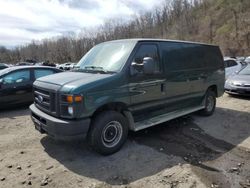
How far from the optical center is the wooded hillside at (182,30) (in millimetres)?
40097

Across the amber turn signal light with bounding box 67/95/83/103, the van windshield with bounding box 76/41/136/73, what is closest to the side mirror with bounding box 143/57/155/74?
the van windshield with bounding box 76/41/136/73

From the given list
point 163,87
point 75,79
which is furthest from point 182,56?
point 75,79

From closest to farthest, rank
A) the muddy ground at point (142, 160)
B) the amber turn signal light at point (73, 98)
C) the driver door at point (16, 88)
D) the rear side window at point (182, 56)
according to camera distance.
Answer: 1. the muddy ground at point (142, 160)
2. the amber turn signal light at point (73, 98)
3. the rear side window at point (182, 56)
4. the driver door at point (16, 88)

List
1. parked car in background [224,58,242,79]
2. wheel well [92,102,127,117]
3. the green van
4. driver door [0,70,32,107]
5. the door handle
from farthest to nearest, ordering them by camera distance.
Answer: parked car in background [224,58,242,79], driver door [0,70,32,107], the door handle, wheel well [92,102,127,117], the green van

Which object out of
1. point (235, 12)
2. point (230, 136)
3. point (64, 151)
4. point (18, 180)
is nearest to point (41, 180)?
point (18, 180)

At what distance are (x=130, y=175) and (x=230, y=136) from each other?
2974mm

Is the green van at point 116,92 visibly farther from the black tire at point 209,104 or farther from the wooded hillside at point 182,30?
the wooded hillside at point 182,30

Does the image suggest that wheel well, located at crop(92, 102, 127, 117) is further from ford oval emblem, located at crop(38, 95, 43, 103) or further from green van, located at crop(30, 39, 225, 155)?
ford oval emblem, located at crop(38, 95, 43, 103)

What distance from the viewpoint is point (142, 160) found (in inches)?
176

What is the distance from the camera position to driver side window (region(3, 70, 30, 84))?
326 inches

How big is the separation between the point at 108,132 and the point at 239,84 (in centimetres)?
709

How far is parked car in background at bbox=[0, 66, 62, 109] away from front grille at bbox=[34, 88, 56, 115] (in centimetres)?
374

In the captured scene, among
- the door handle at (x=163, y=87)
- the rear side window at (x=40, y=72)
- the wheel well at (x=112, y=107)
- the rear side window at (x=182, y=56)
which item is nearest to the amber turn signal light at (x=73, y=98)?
the wheel well at (x=112, y=107)

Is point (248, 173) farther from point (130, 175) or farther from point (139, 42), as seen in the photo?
point (139, 42)
